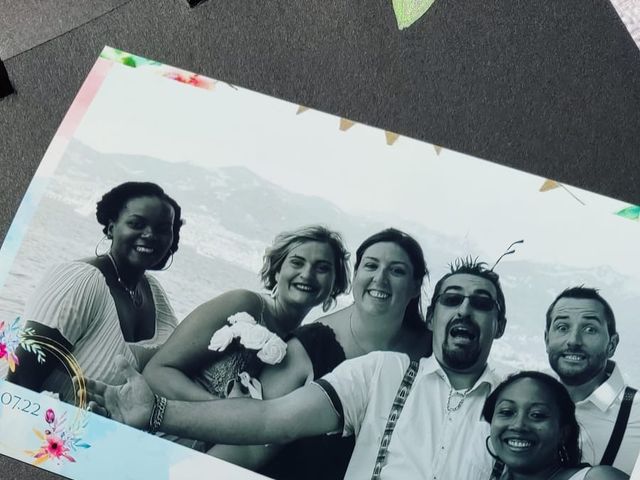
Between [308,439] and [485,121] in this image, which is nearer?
[308,439]

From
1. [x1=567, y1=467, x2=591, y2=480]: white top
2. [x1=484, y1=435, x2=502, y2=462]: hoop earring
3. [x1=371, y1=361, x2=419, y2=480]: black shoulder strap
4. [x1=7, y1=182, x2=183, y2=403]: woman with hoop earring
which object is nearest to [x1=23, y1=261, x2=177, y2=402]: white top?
[x1=7, y1=182, x2=183, y2=403]: woman with hoop earring

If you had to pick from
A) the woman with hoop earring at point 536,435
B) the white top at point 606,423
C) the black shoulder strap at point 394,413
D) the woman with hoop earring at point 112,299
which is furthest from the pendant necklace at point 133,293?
the white top at point 606,423

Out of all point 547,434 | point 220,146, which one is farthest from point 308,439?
point 220,146

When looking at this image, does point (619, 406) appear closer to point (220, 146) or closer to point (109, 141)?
point (220, 146)

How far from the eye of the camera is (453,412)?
914mm

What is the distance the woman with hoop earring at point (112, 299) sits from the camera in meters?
0.97

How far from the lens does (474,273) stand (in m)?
0.97

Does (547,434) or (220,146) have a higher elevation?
(220,146)

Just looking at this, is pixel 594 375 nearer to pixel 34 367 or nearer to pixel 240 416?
pixel 240 416

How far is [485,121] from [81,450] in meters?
0.70

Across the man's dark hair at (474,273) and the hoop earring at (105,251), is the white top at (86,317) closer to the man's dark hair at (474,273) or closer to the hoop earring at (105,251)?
the hoop earring at (105,251)

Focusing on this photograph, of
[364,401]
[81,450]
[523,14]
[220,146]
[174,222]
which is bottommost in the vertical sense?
[81,450]

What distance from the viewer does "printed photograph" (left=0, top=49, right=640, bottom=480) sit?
91cm

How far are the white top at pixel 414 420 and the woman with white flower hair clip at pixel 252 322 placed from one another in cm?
9
